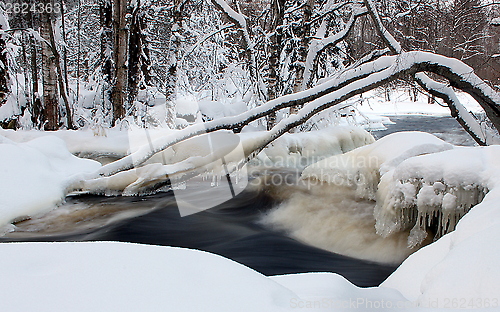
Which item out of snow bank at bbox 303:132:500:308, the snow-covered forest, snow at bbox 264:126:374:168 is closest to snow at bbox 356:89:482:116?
snow at bbox 264:126:374:168

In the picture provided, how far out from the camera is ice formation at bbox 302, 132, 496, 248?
3.41 meters

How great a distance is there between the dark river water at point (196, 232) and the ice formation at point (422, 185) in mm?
581

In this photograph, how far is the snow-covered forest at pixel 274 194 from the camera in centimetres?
137

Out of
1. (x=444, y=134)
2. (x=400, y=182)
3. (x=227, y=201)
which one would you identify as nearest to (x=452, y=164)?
(x=400, y=182)

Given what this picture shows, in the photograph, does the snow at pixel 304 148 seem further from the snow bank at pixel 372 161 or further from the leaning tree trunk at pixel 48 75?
the leaning tree trunk at pixel 48 75

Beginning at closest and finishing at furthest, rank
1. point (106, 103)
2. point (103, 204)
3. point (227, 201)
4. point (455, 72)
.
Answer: point (455, 72) < point (103, 204) < point (227, 201) < point (106, 103)

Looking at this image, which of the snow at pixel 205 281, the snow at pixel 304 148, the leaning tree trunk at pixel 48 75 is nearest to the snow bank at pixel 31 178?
the leaning tree trunk at pixel 48 75

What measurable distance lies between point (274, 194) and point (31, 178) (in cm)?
374

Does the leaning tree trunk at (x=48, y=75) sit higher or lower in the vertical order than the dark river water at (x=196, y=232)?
higher

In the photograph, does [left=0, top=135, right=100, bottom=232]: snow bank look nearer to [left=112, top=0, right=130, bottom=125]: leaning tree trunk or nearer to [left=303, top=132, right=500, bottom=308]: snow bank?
[left=112, top=0, right=130, bottom=125]: leaning tree trunk

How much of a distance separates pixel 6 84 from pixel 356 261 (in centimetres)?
745

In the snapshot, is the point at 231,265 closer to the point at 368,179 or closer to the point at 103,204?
the point at 368,179

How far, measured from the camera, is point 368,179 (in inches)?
197

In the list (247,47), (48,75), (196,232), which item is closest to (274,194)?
(196,232)
